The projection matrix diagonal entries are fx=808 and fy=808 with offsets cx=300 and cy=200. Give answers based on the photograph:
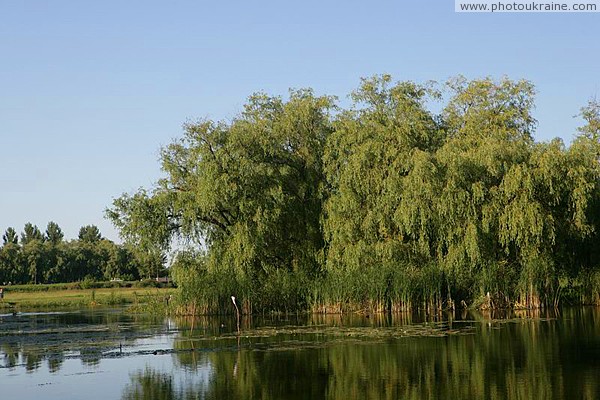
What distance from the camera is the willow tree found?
127 feet

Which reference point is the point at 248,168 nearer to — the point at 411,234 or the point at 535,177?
the point at 411,234

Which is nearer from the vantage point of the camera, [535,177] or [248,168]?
[535,177]

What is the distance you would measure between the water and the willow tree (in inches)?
284

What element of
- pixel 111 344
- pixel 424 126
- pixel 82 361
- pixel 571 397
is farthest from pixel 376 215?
pixel 571 397

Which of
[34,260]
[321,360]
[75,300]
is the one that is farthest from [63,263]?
[321,360]

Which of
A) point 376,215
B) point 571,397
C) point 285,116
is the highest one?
point 285,116

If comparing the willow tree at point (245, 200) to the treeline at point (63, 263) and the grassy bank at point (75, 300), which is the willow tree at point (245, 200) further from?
the treeline at point (63, 263)

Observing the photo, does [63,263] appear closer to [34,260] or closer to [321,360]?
[34,260]

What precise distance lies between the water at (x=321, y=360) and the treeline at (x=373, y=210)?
10.6 feet

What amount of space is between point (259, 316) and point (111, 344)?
488 inches

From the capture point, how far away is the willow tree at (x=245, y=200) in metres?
38.7

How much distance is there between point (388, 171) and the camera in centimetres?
3803

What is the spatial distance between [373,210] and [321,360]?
17509 mm

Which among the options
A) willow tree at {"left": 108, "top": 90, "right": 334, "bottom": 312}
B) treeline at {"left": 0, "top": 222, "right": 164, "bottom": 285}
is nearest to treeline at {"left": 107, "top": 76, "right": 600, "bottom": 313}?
willow tree at {"left": 108, "top": 90, "right": 334, "bottom": 312}
